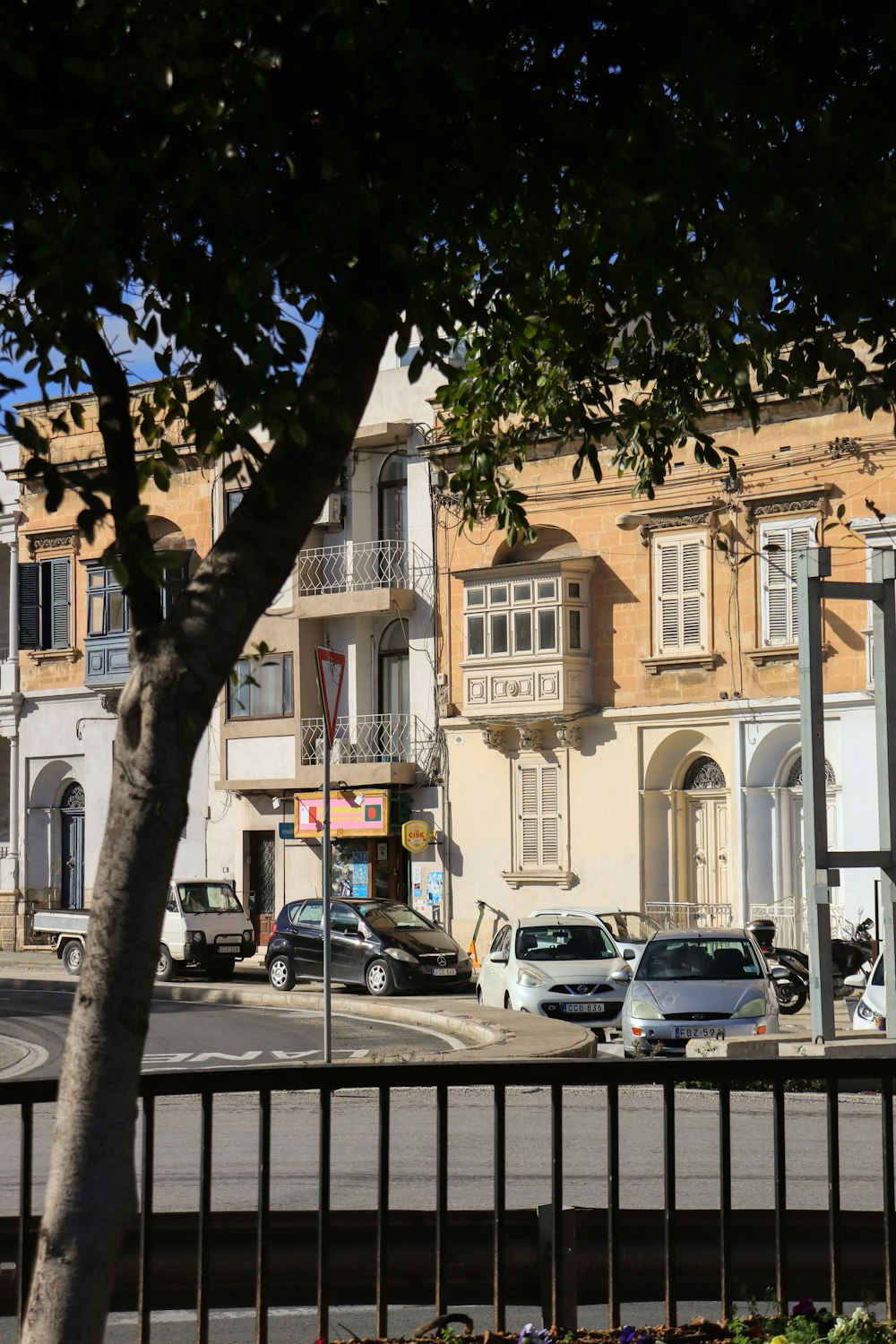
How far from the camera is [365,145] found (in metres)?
5.20

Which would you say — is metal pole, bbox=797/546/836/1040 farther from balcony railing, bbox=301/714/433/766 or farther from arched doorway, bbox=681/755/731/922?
balcony railing, bbox=301/714/433/766

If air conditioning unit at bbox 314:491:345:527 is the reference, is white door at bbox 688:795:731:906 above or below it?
below

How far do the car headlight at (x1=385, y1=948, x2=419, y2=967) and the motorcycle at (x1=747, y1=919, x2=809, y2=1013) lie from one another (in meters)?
5.26

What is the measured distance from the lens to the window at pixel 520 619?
111 feet

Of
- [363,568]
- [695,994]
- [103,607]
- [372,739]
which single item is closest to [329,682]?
[695,994]

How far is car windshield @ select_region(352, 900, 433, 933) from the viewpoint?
28.9 meters

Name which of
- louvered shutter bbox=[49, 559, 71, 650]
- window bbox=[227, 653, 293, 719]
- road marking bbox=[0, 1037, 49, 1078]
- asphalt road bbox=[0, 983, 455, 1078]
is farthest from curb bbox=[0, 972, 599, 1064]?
louvered shutter bbox=[49, 559, 71, 650]

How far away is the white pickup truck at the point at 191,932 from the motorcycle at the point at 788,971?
10.8m

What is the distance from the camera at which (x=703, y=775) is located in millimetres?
33094

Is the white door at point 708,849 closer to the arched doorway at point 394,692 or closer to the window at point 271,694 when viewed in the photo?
→ the arched doorway at point 394,692

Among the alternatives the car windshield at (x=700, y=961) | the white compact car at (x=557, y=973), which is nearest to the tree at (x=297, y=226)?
the car windshield at (x=700, y=961)

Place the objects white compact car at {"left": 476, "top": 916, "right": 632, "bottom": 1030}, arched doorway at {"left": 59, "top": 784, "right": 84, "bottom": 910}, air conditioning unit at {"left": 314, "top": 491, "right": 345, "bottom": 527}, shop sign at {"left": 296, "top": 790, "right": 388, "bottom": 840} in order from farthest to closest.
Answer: arched doorway at {"left": 59, "top": 784, "right": 84, "bottom": 910}, air conditioning unit at {"left": 314, "top": 491, "right": 345, "bottom": 527}, shop sign at {"left": 296, "top": 790, "right": 388, "bottom": 840}, white compact car at {"left": 476, "top": 916, "right": 632, "bottom": 1030}

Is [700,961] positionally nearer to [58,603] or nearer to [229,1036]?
[229,1036]

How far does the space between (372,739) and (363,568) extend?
3599mm
